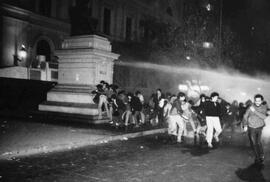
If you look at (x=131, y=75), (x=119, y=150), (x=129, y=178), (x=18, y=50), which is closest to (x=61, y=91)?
(x=119, y=150)

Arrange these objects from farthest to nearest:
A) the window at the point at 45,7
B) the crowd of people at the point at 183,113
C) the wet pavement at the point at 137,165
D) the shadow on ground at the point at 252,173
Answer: the window at the point at 45,7, the crowd of people at the point at 183,113, the shadow on ground at the point at 252,173, the wet pavement at the point at 137,165

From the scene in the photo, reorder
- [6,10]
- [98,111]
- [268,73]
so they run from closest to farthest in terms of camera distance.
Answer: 1. [98,111]
2. [6,10]
3. [268,73]

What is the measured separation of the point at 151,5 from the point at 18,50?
22.9 m

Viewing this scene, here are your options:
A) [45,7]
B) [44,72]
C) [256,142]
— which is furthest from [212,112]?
[45,7]

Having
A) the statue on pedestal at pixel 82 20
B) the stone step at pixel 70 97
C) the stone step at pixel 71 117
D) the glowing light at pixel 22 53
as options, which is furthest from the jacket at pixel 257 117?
the glowing light at pixel 22 53

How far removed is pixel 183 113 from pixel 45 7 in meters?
22.1

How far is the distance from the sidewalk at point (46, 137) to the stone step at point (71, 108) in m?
1.59

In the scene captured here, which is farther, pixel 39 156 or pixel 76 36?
pixel 76 36

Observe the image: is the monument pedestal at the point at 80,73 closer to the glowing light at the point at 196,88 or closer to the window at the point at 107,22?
the glowing light at the point at 196,88

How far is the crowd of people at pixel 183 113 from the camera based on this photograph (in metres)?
7.29

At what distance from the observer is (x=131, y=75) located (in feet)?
109

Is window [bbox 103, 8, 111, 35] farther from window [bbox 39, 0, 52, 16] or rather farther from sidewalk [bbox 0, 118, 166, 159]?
sidewalk [bbox 0, 118, 166, 159]

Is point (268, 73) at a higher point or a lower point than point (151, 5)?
lower

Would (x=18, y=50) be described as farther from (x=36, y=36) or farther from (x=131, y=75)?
(x=131, y=75)
